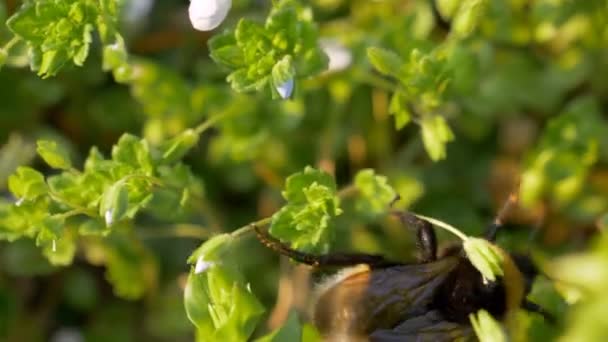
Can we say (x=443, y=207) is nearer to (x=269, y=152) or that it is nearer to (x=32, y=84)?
(x=269, y=152)

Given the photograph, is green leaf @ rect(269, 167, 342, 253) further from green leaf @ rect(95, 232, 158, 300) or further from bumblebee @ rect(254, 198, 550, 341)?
green leaf @ rect(95, 232, 158, 300)

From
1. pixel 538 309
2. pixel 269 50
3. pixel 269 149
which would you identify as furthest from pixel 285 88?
pixel 269 149

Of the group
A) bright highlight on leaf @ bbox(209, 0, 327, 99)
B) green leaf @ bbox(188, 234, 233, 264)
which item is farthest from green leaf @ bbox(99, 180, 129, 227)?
bright highlight on leaf @ bbox(209, 0, 327, 99)

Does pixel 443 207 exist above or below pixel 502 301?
below

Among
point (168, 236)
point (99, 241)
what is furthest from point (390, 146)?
point (99, 241)

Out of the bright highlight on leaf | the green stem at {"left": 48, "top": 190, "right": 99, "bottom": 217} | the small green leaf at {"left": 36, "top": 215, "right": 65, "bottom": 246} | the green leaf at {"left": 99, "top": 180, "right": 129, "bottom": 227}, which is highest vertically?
the bright highlight on leaf

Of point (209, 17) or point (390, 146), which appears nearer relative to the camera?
point (209, 17)

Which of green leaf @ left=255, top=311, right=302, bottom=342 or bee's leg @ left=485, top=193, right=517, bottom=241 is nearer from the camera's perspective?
green leaf @ left=255, top=311, right=302, bottom=342

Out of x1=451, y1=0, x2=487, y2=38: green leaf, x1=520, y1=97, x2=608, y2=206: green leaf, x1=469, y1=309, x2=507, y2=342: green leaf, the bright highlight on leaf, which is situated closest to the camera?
x1=469, y1=309, x2=507, y2=342: green leaf
